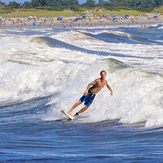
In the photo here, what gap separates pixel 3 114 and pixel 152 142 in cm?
619

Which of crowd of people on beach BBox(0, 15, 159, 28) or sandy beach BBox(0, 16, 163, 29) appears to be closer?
sandy beach BBox(0, 16, 163, 29)

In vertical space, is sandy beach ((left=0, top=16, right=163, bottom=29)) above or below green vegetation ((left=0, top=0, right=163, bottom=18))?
below

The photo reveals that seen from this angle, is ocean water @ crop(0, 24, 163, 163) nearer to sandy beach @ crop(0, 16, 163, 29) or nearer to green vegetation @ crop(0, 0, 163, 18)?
sandy beach @ crop(0, 16, 163, 29)

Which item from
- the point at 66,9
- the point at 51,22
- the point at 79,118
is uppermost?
the point at 66,9

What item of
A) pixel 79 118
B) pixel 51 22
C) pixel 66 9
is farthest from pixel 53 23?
pixel 79 118

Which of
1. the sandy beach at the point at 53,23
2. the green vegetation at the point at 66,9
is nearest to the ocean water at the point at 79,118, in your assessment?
the sandy beach at the point at 53,23

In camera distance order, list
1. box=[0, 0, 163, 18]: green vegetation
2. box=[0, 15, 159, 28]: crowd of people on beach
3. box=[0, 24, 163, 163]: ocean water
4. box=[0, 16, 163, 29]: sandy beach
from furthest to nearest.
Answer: box=[0, 0, 163, 18]: green vegetation
box=[0, 15, 159, 28]: crowd of people on beach
box=[0, 16, 163, 29]: sandy beach
box=[0, 24, 163, 163]: ocean water

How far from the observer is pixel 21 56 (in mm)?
21062

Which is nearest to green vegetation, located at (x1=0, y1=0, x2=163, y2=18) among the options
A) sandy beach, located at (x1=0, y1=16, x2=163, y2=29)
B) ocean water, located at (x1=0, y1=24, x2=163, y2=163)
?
sandy beach, located at (x1=0, y1=16, x2=163, y2=29)

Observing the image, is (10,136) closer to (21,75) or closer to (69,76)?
(69,76)

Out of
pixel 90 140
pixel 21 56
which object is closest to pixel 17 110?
pixel 90 140

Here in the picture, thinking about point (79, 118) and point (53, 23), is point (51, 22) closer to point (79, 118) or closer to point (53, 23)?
point (53, 23)

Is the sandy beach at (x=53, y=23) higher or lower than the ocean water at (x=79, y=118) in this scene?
higher

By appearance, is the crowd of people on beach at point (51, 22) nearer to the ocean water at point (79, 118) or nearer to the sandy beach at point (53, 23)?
the sandy beach at point (53, 23)
